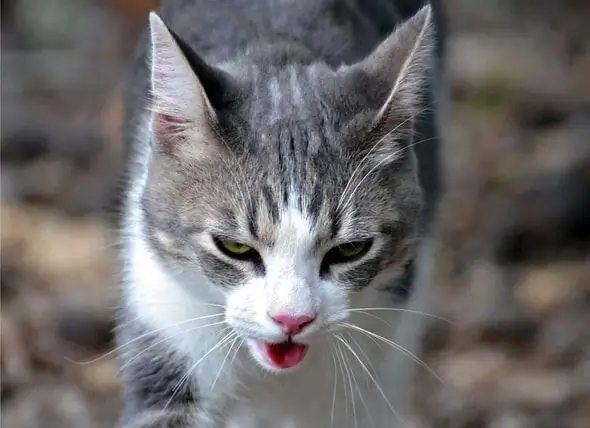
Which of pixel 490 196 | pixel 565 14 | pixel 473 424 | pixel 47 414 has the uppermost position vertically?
pixel 565 14

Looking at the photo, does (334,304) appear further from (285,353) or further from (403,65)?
(403,65)

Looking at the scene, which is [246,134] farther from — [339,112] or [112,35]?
[112,35]

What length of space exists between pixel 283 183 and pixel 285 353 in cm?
31

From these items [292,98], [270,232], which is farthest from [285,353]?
[292,98]

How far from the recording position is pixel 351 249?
2041mm

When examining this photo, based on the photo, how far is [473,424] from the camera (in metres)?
3.15

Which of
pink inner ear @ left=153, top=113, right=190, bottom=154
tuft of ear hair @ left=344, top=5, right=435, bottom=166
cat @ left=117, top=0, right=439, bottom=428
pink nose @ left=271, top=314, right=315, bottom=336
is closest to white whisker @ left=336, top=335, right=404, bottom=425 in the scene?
cat @ left=117, top=0, right=439, bottom=428

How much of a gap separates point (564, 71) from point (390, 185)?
9.39ft

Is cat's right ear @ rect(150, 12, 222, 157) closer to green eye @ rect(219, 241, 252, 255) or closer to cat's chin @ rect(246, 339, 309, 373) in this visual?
green eye @ rect(219, 241, 252, 255)

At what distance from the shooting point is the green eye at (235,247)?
1996 millimetres

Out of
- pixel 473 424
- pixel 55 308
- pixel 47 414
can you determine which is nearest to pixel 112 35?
pixel 55 308

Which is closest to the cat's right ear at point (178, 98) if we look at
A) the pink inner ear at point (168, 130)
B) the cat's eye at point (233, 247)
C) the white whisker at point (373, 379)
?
the pink inner ear at point (168, 130)

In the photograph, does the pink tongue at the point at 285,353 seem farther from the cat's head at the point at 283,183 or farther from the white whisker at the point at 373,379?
the white whisker at the point at 373,379

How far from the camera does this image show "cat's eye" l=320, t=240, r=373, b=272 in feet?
6.61
